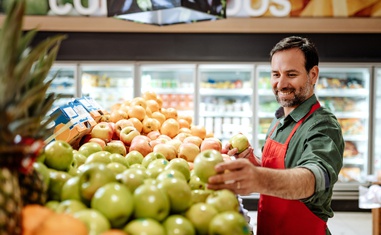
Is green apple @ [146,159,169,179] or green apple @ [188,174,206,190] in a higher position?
green apple @ [146,159,169,179]

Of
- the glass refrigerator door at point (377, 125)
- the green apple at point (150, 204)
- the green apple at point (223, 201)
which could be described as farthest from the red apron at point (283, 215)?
the glass refrigerator door at point (377, 125)

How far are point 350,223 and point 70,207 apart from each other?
4.53m

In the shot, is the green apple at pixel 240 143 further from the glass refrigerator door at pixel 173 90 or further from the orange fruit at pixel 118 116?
the glass refrigerator door at pixel 173 90

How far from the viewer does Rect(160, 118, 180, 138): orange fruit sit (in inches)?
113

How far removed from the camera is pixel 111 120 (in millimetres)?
2881

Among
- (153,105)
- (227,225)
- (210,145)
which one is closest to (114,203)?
(227,225)

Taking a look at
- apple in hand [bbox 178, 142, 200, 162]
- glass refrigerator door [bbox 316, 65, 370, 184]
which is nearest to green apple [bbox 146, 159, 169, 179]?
apple in hand [bbox 178, 142, 200, 162]

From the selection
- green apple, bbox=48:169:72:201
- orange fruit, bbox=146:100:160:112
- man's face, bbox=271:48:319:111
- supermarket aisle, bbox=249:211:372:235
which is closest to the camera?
green apple, bbox=48:169:72:201

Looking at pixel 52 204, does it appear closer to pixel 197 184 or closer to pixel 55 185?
pixel 55 185

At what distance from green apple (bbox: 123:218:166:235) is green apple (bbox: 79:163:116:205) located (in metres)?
0.16

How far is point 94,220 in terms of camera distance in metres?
0.96

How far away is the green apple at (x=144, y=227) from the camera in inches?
37.8

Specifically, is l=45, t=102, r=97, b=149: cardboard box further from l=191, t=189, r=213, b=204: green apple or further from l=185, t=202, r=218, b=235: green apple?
l=185, t=202, r=218, b=235: green apple

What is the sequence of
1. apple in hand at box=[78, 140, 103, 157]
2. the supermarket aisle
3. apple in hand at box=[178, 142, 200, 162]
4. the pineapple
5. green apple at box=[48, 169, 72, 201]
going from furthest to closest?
the supermarket aisle → apple in hand at box=[178, 142, 200, 162] → apple in hand at box=[78, 140, 103, 157] → green apple at box=[48, 169, 72, 201] → the pineapple
